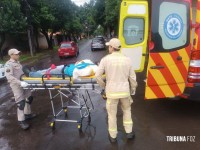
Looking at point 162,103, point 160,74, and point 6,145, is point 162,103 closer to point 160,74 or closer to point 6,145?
point 160,74

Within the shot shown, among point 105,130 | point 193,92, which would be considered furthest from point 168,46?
point 105,130

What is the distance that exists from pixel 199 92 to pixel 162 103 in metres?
1.75

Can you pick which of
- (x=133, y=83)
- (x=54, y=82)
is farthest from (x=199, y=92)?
(x=54, y=82)

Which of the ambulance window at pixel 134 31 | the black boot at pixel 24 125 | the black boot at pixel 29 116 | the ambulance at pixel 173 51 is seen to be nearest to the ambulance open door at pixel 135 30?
the ambulance window at pixel 134 31

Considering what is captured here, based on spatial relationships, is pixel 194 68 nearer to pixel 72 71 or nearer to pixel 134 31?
pixel 134 31

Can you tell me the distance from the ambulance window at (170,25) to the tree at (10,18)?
21368mm

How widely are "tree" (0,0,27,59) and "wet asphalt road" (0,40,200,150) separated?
18.6 meters

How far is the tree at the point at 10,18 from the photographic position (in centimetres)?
2470

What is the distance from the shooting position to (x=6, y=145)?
18.2ft

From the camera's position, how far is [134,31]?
711 centimetres

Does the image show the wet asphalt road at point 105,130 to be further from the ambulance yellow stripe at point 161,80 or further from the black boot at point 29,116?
the ambulance yellow stripe at point 161,80

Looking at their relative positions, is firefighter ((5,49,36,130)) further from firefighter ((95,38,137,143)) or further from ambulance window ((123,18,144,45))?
ambulance window ((123,18,144,45))

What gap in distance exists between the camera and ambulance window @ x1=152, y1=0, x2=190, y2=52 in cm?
555

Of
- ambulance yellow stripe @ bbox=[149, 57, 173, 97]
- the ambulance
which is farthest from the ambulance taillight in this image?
ambulance yellow stripe @ bbox=[149, 57, 173, 97]
